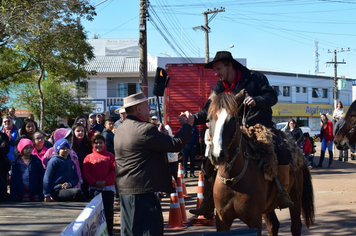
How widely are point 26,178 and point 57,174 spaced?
0.68 meters

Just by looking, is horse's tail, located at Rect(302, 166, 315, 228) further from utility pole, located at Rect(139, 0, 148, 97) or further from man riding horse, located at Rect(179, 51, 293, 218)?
utility pole, located at Rect(139, 0, 148, 97)

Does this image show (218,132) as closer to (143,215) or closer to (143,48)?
(143,215)

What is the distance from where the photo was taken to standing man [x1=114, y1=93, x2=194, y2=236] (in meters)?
4.52

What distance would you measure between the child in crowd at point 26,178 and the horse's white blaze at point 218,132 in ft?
14.5

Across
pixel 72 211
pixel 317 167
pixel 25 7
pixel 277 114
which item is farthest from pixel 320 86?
pixel 72 211

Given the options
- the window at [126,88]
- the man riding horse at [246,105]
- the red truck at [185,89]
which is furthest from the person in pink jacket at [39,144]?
the window at [126,88]

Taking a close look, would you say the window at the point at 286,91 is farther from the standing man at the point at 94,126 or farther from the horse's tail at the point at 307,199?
the horse's tail at the point at 307,199

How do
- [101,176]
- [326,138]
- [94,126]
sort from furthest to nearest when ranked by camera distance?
[326,138], [94,126], [101,176]

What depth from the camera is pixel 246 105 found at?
5.33 m

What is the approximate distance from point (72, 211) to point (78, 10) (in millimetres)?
10619

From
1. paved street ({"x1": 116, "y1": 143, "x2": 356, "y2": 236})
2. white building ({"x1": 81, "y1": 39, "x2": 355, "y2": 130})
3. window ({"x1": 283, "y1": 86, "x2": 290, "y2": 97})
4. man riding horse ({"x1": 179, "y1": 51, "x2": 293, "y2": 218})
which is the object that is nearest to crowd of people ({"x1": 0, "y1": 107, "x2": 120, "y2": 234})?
paved street ({"x1": 116, "y1": 143, "x2": 356, "y2": 236})

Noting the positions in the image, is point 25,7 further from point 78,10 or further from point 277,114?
point 277,114

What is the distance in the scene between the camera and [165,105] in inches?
701

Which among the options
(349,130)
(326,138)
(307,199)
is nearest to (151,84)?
(326,138)
